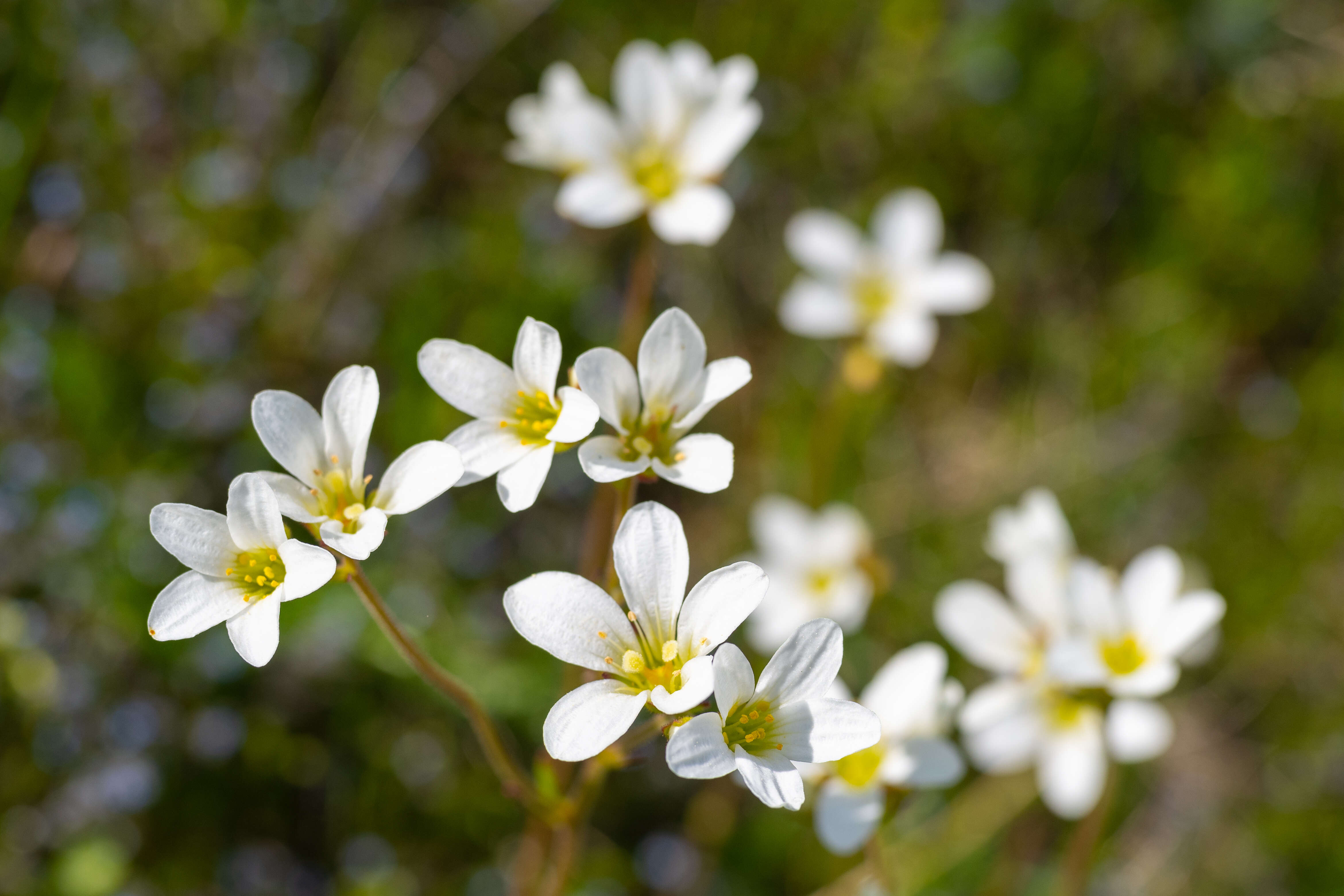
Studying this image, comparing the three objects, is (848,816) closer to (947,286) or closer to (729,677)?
(729,677)

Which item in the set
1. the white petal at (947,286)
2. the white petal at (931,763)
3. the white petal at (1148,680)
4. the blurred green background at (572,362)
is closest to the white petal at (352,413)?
the white petal at (931,763)

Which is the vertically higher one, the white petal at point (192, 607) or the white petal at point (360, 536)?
the white petal at point (360, 536)

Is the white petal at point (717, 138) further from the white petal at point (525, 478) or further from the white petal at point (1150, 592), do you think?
the white petal at point (1150, 592)

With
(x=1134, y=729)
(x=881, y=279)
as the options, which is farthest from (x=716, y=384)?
(x=881, y=279)

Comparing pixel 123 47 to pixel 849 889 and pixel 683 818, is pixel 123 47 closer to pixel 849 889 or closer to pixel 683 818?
pixel 683 818

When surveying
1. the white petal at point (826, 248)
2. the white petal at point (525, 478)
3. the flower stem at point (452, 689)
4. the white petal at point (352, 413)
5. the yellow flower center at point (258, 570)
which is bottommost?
the white petal at point (826, 248)

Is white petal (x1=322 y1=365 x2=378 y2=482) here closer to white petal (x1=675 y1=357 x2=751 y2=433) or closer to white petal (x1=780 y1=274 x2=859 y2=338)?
white petal (x1=675 y1=357 x2=751 y2=433)

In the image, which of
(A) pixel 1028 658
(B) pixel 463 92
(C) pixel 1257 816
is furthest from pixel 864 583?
(B) pixel 463 92
